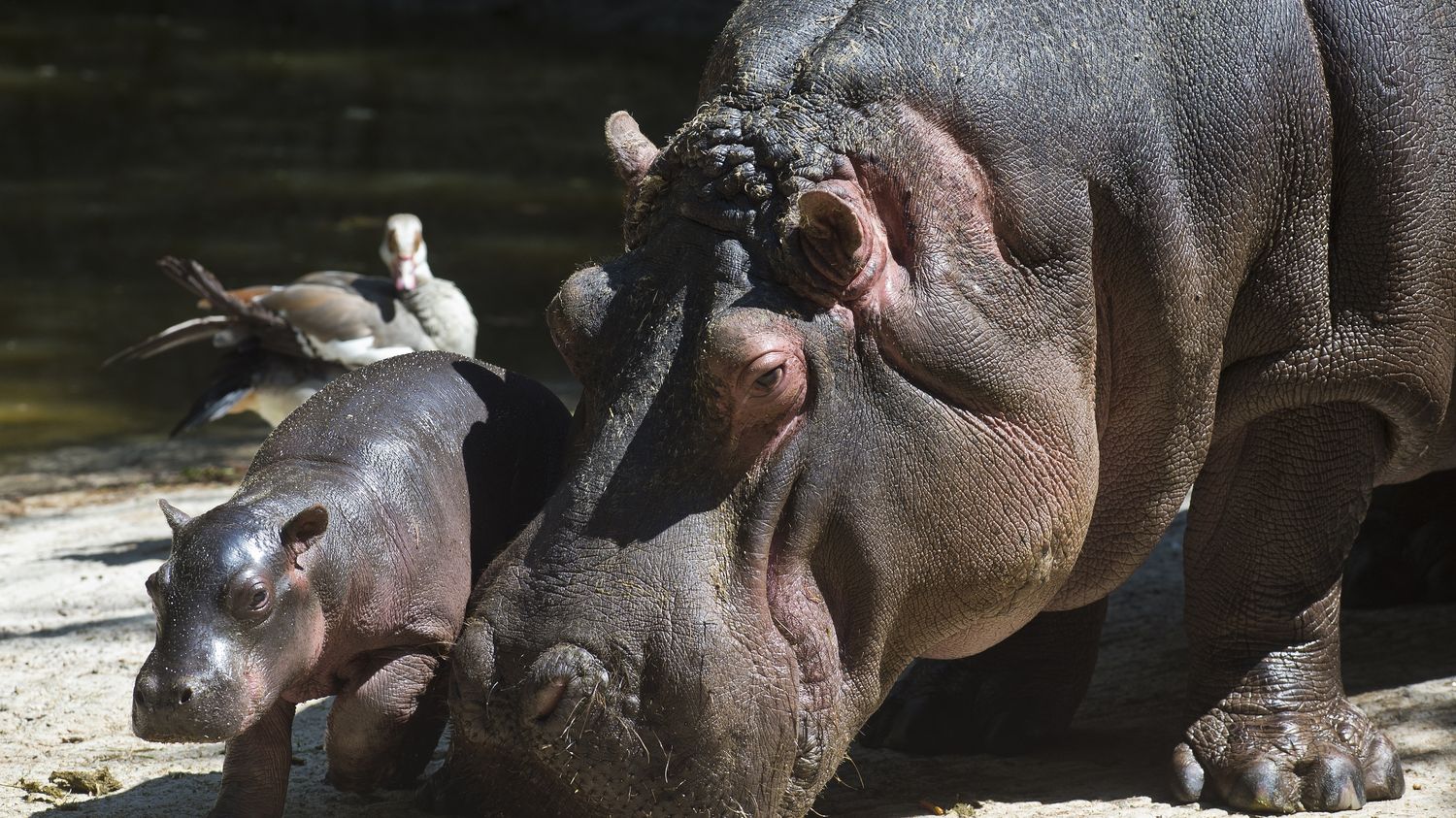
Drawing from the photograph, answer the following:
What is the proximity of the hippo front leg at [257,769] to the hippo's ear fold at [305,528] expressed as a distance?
357 mm

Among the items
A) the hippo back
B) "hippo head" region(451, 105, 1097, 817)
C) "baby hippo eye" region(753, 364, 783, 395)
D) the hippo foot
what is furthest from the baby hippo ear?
the hippo foot

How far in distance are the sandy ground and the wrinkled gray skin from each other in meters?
0.33

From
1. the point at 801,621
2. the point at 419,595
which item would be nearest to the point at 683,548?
the point at 801,621

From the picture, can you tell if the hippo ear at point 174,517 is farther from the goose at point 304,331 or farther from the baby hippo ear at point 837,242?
the goose at point 304,331

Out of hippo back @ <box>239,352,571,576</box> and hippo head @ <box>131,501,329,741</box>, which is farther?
hippo back @ <box>239,352,571,576</box>

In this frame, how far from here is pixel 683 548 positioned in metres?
3.14

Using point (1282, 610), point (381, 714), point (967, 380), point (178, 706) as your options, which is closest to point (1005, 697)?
point (1282, 610)

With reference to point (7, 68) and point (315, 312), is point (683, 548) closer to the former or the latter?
point (315, 312)

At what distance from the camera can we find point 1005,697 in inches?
185

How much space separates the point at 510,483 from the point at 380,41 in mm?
20481

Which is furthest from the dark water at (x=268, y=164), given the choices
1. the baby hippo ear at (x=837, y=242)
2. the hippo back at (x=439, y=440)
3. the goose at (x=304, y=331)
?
the baby hippo ear at (x=837, y=242)

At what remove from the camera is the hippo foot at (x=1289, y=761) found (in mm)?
4035

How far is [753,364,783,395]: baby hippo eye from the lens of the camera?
10.4 feet

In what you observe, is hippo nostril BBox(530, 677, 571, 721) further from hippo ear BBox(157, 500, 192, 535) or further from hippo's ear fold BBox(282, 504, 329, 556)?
hippo ear BBox(157, 500, 192, 535)
